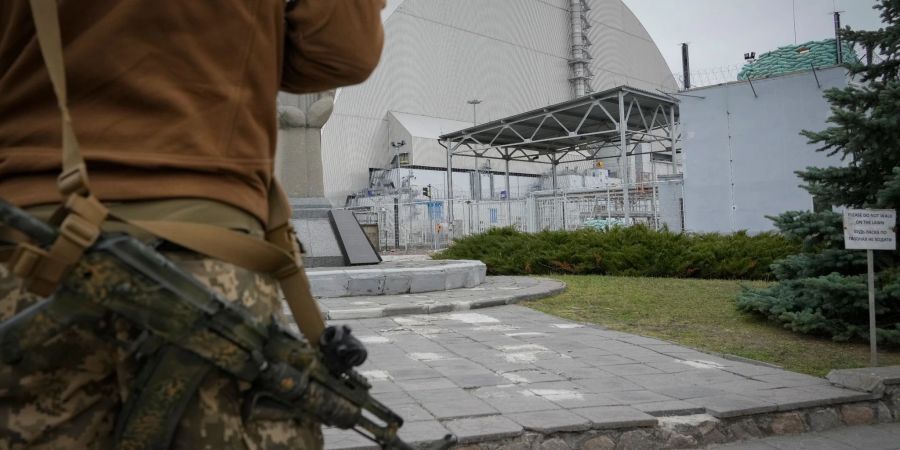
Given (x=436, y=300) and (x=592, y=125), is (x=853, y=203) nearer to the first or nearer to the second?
(x=436, y=300)

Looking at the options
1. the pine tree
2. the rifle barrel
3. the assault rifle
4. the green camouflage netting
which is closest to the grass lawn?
the pine tree

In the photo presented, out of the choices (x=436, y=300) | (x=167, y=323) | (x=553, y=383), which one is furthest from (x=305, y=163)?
(x=167, y=323)

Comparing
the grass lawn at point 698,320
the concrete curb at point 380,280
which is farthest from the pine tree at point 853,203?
the concrete curb at point 380,280

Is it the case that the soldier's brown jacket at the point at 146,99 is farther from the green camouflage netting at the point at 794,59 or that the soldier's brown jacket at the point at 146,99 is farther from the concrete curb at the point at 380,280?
the green camouflage netting at the point at 794,59

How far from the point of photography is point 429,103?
37.5 metres

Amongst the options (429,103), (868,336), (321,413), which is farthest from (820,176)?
(429,103)

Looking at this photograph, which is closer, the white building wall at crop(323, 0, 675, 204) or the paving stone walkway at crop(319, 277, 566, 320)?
the paving stone walkway at crop(319, 277, 566, 320)

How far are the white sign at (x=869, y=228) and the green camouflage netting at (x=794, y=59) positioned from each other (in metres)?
12.9

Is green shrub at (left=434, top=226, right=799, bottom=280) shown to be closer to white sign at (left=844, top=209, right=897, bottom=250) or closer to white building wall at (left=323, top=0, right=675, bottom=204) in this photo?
white sign at (left=844, top=209, right=897, bottom=250)

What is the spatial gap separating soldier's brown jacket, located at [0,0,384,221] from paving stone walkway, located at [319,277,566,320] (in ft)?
21.4

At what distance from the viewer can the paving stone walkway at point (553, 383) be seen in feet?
12.4

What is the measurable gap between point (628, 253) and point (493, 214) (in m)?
13.1

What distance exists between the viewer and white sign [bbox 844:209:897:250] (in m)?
Answer: 5.35

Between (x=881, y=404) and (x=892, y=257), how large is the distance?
235cm
